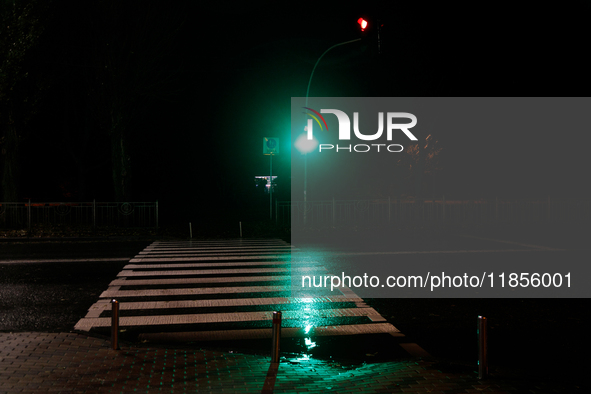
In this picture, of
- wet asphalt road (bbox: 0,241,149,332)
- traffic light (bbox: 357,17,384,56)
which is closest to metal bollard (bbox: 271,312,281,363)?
wet asphalt road (bbox: 0,241,149,332)

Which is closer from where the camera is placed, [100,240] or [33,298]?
[33,298]

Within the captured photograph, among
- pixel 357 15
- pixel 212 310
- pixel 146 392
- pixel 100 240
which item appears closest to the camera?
pixel 146 392

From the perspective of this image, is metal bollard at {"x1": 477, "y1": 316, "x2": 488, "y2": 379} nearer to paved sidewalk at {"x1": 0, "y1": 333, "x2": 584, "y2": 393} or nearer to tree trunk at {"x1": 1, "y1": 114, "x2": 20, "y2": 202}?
paved sidewalk at {"x1": 0, "y1": 333, "x2": 584, "y2": 393}

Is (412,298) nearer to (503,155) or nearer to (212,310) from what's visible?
(212,310)

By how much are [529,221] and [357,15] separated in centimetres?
1744

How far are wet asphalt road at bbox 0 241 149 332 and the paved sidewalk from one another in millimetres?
1579

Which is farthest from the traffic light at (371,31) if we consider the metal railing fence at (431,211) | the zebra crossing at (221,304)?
the metal railing fence at (431,211)

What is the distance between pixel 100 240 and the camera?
729 inches

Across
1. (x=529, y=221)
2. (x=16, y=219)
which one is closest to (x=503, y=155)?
(x=529, y=221)

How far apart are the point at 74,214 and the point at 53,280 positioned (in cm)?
1239

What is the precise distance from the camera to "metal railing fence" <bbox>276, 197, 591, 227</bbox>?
77.2ft

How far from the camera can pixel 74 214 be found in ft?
70.1

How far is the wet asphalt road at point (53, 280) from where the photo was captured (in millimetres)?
7117

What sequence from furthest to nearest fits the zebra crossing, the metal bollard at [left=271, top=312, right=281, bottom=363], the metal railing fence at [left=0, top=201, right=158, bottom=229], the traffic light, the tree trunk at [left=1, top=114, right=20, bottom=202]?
the tree trunk at [left=1, top=114, right=20, bottom=202] → the metal railing fence at [left=0, top=201, right=158, bottom=229] → the traffic light → the zebra crossing → the metal bollard at [left=271, top=312, right=281, bottom=363]
